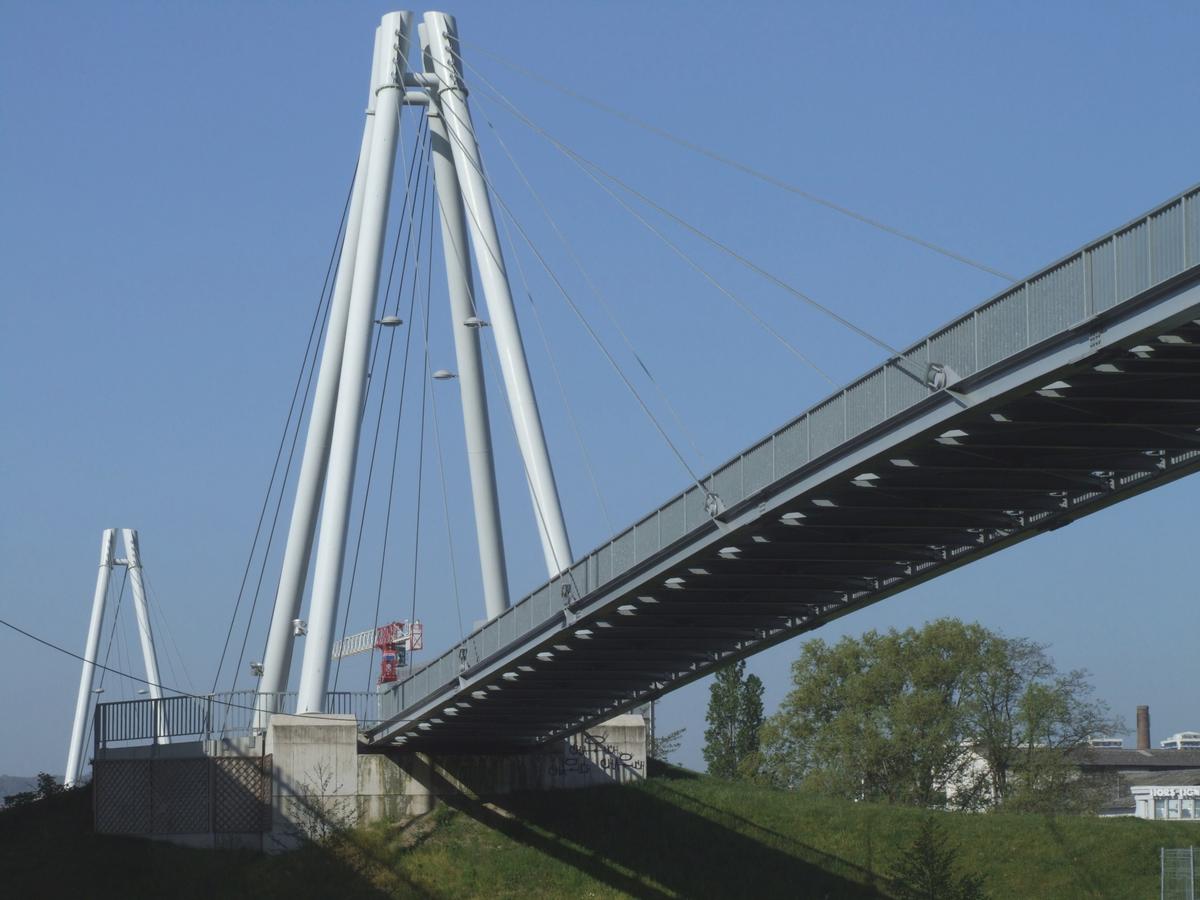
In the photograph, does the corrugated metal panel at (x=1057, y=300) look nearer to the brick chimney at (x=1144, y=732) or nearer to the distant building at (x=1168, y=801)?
the distant building at (x=1168, y=801)

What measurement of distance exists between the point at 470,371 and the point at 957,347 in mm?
20926

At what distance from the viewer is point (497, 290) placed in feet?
148

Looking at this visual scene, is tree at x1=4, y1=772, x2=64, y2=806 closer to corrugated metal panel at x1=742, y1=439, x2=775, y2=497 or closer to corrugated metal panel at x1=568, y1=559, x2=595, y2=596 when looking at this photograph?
corrugated metal panel at x1=568, y1=559, x2=595, y2=596

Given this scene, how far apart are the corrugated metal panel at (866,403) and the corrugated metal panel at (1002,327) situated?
231 cm

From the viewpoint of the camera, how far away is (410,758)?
47.4m

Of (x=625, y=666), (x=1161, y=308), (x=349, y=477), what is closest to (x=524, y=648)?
(x=625, y=666)

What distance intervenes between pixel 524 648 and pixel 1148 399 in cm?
1639

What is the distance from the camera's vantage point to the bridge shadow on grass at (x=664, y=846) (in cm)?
4434

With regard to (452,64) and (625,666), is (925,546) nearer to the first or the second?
(625,666)

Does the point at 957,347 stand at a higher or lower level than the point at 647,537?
higher

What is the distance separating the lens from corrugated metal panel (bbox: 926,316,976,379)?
27.2m

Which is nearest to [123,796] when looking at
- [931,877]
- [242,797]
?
[242,797]

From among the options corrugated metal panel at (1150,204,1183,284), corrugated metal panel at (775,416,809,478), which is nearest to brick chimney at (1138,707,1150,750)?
corrugated metal panel at (775,416,809,478)

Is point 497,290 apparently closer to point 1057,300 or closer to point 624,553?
point 624,553
